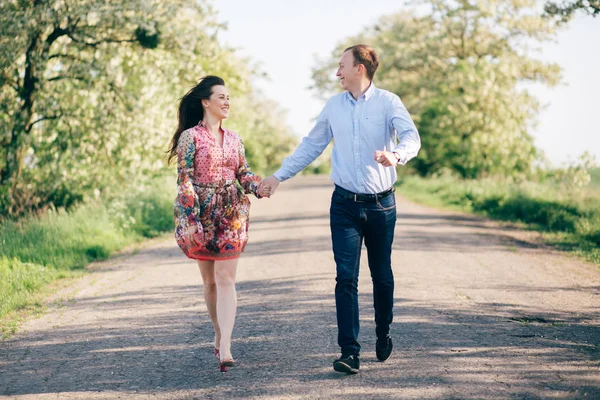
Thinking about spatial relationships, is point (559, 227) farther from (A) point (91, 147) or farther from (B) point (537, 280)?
(A) point (91, 147)

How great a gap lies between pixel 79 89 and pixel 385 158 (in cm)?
1231

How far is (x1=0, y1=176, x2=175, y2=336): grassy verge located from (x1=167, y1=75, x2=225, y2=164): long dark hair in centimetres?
283

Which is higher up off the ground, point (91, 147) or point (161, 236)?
point (91, 147)

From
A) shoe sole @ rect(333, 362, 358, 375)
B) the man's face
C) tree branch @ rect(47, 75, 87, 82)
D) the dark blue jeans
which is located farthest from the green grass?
shoe sole @ rect(333, 362, 358, 375)

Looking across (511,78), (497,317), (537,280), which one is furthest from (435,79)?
(497,317)

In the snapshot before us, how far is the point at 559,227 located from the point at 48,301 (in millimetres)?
10817

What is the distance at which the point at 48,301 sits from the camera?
8930 millimetres

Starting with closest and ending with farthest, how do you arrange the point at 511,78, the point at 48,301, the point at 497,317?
the point at 497,317
the point at 48,301
the point at 511,78

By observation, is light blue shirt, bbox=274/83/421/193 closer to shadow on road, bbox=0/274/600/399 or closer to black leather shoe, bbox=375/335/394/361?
black leather shoe, bbox=375/335/394/361

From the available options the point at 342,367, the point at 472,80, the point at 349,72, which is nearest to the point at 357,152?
the point at 349,72

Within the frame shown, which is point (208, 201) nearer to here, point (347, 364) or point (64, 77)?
point (347, 364)

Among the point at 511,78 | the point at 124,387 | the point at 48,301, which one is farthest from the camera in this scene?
the point at 511,78

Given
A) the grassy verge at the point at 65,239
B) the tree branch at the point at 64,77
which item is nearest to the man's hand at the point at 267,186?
the grassy verge at the point at 65,239

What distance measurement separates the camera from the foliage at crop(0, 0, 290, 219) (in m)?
15.1
